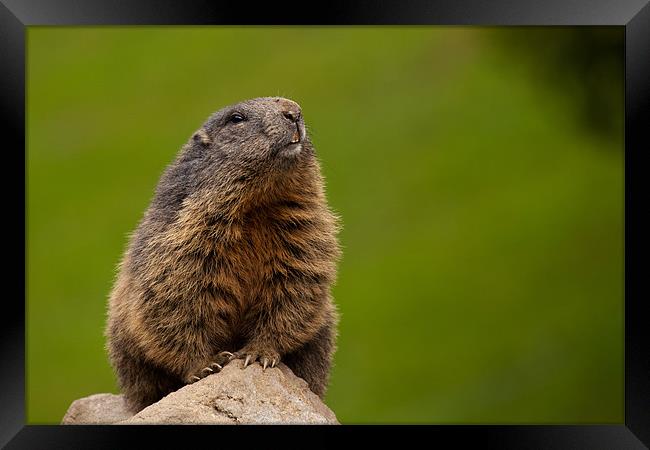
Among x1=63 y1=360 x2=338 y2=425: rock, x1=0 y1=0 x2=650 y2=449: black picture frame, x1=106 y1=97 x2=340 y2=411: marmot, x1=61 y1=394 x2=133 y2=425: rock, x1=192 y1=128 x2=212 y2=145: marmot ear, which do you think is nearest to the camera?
x1=63 y1=360 x2=338 y2=425: rock

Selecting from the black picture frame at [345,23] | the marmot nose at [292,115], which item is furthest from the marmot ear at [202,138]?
the black picture frame at [345,23]

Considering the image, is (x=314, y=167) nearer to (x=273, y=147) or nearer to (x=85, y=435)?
(x=273, y=147)

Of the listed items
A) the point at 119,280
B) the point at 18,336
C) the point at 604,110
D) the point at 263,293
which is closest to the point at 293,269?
the point at 263,293

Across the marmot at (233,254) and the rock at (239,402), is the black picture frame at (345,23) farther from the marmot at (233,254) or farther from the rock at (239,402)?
the marmot at (233,254)

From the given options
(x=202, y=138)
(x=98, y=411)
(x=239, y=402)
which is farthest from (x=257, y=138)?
(x=98, y=411)

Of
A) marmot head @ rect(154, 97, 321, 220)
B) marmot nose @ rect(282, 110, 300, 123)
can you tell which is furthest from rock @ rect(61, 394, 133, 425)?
marmot nose @ rect(282, 110, 300, 123)

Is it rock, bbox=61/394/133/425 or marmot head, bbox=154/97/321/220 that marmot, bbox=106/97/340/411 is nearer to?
marmot head, bbox=154/97/321/220
